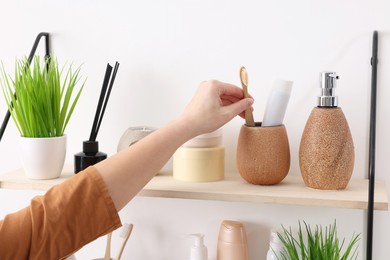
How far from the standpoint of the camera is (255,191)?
0.78 m

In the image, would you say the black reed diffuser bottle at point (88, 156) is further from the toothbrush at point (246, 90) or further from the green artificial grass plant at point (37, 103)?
the toothbrush at point (246, 90)

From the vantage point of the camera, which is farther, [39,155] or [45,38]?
[45,38]

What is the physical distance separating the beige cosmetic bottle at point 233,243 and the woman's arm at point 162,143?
0.22 m

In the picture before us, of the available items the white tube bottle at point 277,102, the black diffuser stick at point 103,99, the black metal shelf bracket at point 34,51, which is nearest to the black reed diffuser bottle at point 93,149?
the black diffuser stick at point 103,99

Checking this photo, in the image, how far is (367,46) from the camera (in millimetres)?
838

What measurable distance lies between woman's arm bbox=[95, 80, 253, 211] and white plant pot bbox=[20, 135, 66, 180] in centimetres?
18

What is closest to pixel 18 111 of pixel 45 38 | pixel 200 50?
pixel 45 38

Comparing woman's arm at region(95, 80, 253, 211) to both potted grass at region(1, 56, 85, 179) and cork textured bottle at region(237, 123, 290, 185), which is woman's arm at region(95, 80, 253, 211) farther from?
potted grass at region(1, 56, 85, 179)

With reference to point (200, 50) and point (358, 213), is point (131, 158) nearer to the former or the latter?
point (200, 50)

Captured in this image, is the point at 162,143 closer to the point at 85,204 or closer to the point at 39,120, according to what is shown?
the point at 85,204

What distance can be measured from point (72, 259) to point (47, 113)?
263 millimetres

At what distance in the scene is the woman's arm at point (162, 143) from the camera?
2.28 ft

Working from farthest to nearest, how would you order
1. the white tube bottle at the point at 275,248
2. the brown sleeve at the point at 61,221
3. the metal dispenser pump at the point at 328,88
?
1. the white tube bottle at the point at 275,248
2. the metal dispenser pump at the point at 328,88
3. the brown sleeve at the point at 61,221

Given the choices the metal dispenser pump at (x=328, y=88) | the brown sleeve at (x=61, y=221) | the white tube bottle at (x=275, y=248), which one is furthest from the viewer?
the white tube bottle at (x=275, y=248)
